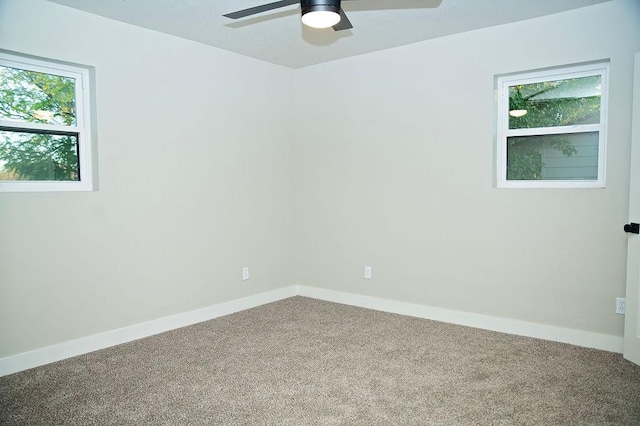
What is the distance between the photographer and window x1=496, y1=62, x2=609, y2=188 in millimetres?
3355

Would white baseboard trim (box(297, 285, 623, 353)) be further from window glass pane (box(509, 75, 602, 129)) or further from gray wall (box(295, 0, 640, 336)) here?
window glass pane (box(509, 75, 602, 129))

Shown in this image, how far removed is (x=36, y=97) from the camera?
3146 millimetres

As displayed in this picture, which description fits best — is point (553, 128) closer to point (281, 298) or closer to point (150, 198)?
point (281, 298)

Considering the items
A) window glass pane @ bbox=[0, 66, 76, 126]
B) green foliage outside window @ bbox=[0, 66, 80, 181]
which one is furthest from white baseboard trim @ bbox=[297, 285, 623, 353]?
window glass pane @ bbox=[0, 66, 76, 126]

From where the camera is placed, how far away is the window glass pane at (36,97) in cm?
301

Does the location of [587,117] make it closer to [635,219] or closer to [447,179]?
[635,219]

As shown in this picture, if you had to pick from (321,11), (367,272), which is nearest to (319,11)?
(321,11)

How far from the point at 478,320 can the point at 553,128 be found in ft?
5.60

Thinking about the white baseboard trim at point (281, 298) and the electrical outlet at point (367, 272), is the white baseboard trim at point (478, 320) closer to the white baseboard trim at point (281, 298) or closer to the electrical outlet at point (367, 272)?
the white baseboard trim at point (281, 298)

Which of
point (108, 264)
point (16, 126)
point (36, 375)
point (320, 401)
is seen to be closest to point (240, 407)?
point (320, 401)

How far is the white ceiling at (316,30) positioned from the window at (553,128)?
1.50ft

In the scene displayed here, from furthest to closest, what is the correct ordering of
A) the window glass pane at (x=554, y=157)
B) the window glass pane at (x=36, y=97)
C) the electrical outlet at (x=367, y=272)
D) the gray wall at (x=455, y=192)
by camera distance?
the electrical outlet at (x=367, y=272) < the window glass pane at (x=554, y=157) < the gray wall at (x=455, y=192) < the window glass pane at (x=36, y=97)

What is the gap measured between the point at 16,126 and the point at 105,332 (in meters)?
1.63

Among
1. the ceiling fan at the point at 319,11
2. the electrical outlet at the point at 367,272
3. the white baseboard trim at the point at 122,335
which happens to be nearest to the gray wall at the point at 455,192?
the electrical outlet at the point at 367,272
